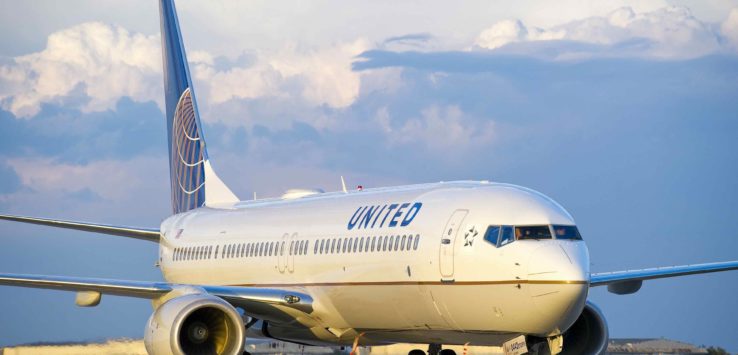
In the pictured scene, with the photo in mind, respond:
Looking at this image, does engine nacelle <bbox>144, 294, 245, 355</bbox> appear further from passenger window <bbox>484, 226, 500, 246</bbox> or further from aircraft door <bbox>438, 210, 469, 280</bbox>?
passenger window <bbox>484, 226, 500, 246</bbox>

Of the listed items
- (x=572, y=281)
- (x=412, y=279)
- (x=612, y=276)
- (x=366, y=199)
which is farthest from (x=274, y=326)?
(x=572, y=281)

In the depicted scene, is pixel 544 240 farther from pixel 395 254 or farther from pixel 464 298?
pixel 395 254

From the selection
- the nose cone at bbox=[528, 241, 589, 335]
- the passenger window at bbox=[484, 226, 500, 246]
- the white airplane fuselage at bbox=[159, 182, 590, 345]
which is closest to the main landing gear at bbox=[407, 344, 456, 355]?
the white airplane fuselage at bbox=[159, 182, 590, 345]

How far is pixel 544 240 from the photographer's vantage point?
66.4 feet

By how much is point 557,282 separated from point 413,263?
11.5 feet

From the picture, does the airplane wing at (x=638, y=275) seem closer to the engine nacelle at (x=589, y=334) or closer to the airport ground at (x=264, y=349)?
the engine nacelle at (x=589, y=334)

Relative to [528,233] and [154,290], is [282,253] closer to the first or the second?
[154,290]

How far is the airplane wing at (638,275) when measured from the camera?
85.0ft

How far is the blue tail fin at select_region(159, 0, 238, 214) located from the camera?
35.4 metres

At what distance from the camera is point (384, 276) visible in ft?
76.0

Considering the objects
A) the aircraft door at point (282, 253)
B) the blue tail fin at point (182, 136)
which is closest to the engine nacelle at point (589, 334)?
the aircraft door at point (282, 253)

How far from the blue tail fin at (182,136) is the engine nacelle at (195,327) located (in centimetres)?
1061

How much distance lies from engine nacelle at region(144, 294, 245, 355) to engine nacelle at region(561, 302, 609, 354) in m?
6.44

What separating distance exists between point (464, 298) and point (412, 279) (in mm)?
1415
